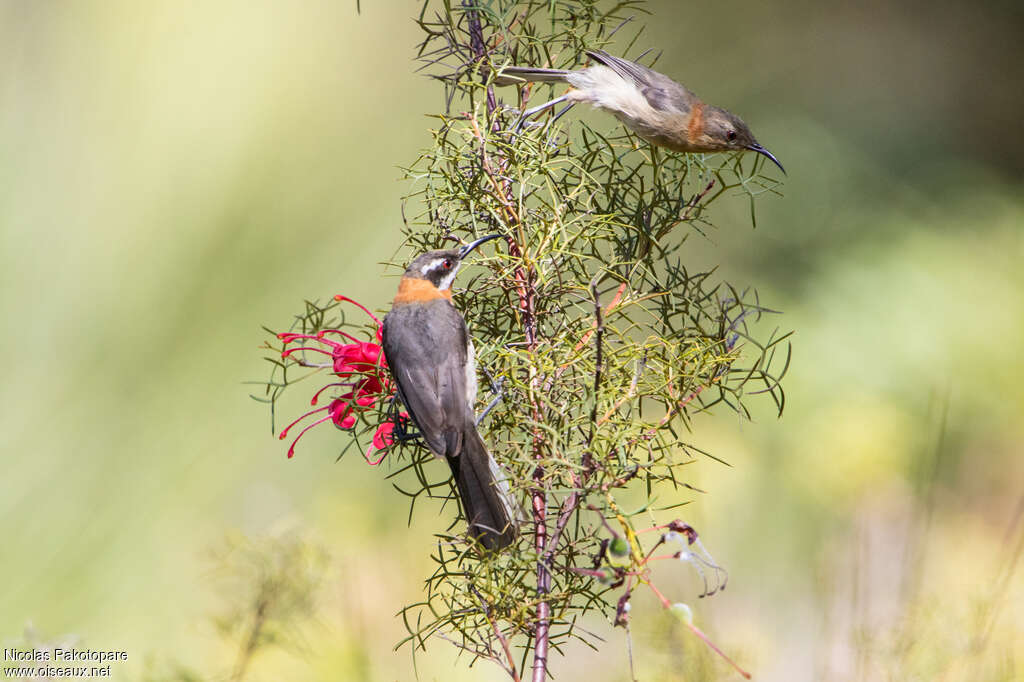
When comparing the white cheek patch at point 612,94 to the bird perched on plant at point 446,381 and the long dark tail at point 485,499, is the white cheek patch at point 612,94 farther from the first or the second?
the long dark tail at point 485,499

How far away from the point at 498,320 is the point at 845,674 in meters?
0.82

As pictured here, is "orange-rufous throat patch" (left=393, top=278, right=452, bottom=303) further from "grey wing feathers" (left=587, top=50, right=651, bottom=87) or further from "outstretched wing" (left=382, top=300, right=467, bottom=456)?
"grey wing feathers" (left=587, top=50, right=651, bottom=87)

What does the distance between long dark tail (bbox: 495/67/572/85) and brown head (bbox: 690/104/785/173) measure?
0.94 ft

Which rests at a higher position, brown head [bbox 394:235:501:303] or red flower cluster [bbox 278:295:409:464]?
brown head [bbox 394:235:501:303]

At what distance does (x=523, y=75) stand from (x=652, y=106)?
0.27 m

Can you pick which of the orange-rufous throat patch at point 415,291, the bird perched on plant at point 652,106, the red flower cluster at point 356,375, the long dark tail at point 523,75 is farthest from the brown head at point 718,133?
the red flower cluster at point 356,375

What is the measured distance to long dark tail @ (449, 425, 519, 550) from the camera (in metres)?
0.77

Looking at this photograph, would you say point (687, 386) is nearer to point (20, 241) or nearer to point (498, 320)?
point (498, 320)

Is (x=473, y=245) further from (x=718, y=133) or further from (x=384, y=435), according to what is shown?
(x=718, y=133)

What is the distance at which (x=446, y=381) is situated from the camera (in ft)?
3.07

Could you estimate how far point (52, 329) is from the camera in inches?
70.3

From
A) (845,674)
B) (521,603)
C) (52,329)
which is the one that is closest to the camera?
(521,603)

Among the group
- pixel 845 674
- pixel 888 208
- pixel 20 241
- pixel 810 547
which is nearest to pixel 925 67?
pixel 888 208

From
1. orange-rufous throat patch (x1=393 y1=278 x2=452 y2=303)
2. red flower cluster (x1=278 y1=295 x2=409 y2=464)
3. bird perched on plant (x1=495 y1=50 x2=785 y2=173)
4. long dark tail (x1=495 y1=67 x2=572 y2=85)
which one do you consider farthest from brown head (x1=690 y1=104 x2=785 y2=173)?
red flower cluster (x1=278 y1=295 x2=409 y2=464)
